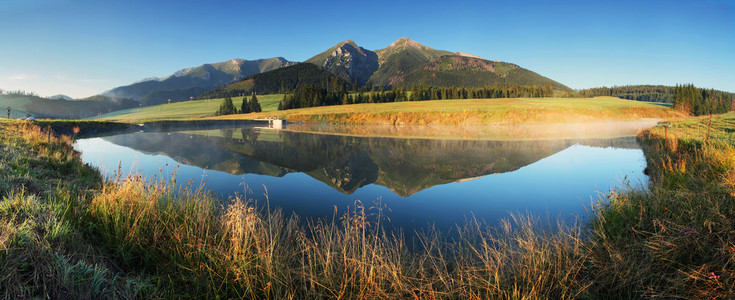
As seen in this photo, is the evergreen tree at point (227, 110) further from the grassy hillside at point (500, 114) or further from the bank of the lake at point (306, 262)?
the bank of the lake at point (306, 262)

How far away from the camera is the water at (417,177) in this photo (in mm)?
7691

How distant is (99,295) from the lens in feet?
9.62

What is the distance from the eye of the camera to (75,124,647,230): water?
303 inches

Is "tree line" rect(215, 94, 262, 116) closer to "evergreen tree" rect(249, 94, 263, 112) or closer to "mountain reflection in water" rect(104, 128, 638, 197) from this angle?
"evergreen tree" rect(249, 94, 263, 112)

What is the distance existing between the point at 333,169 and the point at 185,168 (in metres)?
6.32

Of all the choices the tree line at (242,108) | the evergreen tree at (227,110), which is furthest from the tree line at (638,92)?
the evergreen tree at (227,110)

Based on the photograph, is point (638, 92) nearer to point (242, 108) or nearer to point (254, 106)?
point (254, 106)

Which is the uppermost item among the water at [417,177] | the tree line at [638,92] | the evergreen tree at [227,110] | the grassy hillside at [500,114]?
the tree line at [638,92]

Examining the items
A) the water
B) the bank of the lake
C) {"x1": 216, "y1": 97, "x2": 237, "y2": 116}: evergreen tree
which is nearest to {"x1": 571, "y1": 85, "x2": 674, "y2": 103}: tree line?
{"x1": 216, "y1": 97, "x2": 237, "y2": 116}: evergreen tree

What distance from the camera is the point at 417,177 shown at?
1123cm

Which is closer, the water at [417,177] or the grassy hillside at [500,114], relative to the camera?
the water at [417,177]

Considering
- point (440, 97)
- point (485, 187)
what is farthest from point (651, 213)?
point (440, 97)

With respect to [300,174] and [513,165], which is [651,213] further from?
[300,174]

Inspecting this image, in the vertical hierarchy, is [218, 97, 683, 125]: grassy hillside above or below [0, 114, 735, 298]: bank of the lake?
above
